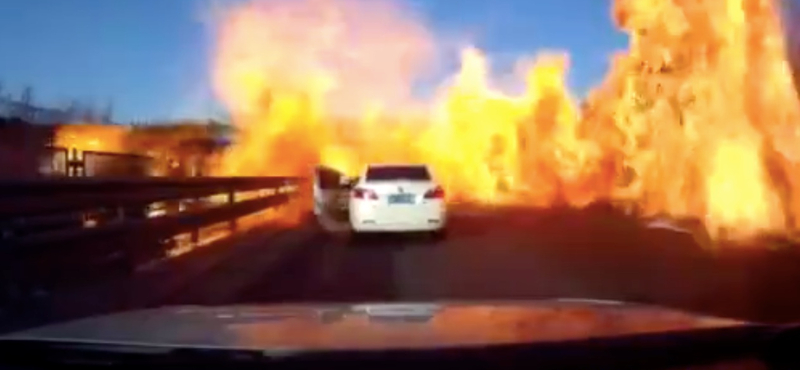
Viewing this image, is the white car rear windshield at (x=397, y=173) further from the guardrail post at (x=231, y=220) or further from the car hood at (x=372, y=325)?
the car hood at (x=372, y=325)

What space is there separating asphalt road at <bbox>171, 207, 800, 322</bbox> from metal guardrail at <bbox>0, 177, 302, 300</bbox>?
136 centimetres

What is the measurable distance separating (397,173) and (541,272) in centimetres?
1043

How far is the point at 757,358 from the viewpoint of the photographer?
4.39 meters

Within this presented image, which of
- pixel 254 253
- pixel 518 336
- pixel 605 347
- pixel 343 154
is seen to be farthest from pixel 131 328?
pixel 343 154

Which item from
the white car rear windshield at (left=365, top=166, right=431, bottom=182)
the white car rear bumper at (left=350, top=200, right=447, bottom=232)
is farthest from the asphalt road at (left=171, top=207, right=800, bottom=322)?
the white car rear windshield at (left=365, top=166, right=431, bottom=182)

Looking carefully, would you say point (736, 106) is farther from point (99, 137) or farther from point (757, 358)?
point (757, 358)

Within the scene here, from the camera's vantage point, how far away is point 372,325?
5387 millimetres

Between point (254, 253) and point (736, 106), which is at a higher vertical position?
point (736, 106)

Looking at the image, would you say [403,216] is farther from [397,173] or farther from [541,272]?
[541,272]

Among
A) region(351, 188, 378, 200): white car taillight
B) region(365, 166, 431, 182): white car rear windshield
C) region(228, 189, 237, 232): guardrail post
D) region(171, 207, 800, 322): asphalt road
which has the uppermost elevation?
region(365, 166, 431, 182): white car rear windshield

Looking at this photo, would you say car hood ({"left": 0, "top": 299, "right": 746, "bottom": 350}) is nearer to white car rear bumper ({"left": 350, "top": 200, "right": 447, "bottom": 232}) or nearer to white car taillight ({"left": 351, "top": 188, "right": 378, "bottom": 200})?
white car rear bumper ({"left": 350, "top": 200, "right": 447, "bottom": 232})

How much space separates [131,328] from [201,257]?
51.2ft

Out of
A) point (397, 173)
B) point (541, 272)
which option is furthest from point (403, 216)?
point (541, 272)

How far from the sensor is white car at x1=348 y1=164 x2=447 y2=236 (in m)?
26.8
